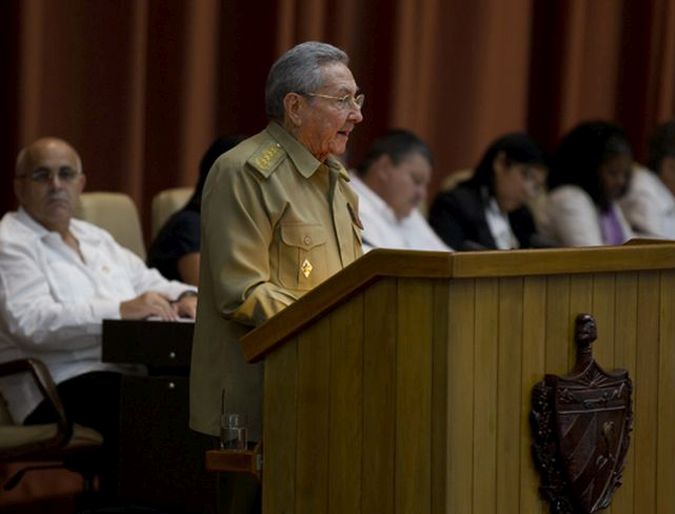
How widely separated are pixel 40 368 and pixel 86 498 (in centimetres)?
52

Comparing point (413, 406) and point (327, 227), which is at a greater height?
point (327, 227)

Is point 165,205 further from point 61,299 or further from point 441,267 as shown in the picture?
point 441,267

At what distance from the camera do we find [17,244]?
4.72 meters

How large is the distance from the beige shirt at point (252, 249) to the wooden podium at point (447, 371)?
170mm

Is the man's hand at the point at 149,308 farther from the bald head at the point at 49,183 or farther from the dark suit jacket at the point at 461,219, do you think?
the dark suit jacket at the point at 461,219

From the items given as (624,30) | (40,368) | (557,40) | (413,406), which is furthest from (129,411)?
(624,30)

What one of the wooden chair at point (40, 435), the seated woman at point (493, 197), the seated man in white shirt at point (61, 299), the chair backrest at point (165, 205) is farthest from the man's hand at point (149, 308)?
the seated woman at point (493, 197)

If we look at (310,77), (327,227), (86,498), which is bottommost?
(86,498)

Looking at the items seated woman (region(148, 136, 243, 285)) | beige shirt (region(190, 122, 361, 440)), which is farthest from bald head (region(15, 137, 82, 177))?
beige shirt (region(190, 122, 361, 440))

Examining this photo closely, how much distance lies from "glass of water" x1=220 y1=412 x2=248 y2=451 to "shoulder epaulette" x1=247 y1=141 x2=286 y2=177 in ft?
1.62

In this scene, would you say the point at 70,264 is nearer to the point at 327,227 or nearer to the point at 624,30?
the point at 327,227

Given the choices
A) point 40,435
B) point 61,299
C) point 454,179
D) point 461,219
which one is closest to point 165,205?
point 61,299

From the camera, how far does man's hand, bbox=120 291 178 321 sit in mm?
4645

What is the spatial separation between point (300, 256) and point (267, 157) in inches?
8.3
